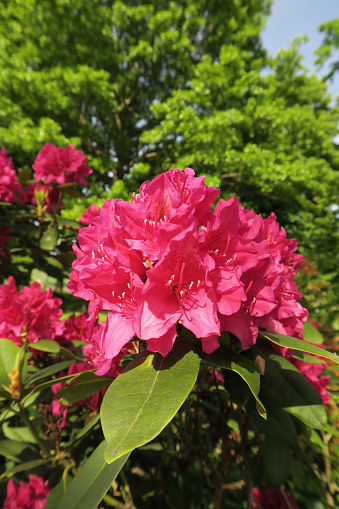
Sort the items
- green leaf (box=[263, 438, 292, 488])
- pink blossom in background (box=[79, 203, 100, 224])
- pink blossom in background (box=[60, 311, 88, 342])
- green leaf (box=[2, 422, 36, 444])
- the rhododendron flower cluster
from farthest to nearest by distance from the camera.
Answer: pink blossom in background (box=[79, 203, 100, 224]) < pink blossom in background (box=[60, 311, 88, 342]) < green leaf (box=[2, 422, 36, 444]) < green leaf (box=[263, 438, 292, 488]) < the rhododendron flower cluster

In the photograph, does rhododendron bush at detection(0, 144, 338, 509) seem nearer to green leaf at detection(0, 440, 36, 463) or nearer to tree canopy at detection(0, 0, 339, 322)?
green leaf at detection(0, 440, 36, 463)

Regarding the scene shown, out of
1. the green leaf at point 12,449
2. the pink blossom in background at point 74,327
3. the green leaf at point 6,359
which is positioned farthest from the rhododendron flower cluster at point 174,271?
the pink blossom in background at point 74,327

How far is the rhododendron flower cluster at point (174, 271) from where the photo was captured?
0.56 m

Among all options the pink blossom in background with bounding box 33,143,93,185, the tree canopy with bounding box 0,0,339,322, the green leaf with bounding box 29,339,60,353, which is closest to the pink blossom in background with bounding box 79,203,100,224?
the pink blossom in background with bounding box 33,143,93,185

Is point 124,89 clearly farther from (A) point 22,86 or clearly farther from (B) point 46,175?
(B) point 46,175

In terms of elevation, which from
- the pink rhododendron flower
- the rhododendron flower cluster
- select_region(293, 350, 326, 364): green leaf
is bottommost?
the pink rhododendron flower

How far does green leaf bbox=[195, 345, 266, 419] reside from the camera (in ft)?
1.77

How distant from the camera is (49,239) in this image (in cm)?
172

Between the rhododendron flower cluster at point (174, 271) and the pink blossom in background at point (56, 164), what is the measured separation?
4.95 feet

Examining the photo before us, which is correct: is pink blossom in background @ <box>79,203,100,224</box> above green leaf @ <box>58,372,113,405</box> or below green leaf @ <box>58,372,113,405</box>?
above

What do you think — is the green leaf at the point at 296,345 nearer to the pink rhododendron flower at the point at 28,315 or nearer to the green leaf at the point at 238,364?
the green leaf at the point at 238,364

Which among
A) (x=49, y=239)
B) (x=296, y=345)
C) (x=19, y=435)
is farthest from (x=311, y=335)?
(x=49, y=239)

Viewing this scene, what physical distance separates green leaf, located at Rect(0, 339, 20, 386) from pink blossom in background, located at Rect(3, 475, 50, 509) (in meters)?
0.36

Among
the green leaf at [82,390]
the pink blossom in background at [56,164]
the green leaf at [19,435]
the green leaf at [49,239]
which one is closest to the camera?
the green leaf at [82,390]
